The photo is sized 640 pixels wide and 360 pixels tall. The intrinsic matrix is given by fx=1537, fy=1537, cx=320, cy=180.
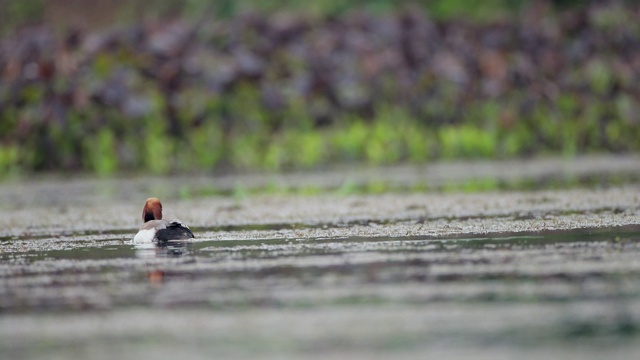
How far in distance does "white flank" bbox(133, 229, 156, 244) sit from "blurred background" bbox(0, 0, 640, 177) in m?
7.66

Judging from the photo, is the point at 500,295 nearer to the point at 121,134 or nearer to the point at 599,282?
the point at 599,282

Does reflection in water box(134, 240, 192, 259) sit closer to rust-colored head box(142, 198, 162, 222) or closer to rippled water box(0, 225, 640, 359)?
rippled water box(0, 225, 640, 359)

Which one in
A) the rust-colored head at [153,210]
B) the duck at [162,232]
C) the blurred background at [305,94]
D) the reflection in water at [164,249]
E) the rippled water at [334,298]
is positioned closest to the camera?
the rippled water at [334,298]

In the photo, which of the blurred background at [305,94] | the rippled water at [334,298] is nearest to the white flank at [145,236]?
the rippled water at [334,298]

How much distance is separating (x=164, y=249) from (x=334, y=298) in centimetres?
260

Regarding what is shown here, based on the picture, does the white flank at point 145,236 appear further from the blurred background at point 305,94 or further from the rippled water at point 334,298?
the blurred background at point 305,94

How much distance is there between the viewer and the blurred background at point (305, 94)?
16.8m

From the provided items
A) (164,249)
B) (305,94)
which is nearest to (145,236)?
(164,249)

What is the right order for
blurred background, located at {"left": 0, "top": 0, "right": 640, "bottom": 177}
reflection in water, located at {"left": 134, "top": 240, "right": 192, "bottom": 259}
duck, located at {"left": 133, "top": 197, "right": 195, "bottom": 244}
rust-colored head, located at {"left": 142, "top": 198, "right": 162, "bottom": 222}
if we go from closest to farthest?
reflection in water, located at {"left": 134, "top": 240, "right": 192, "bottom": 259} → duck, located at {"left": 133, "top": 197, "right": 195, "bottom": 244} → rust-colored head, located at {"left": 142, "top": 198, "right": 162, "bottom": 222} → blurred background, located at {"left": 0, "top": 0, "right": 640, "bottom": 177}

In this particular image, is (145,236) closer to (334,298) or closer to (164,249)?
(164,249)

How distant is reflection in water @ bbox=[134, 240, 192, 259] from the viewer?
814 cm

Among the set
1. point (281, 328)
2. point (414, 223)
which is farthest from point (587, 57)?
point (281, 328)

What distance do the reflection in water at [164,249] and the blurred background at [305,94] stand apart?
7.73 m

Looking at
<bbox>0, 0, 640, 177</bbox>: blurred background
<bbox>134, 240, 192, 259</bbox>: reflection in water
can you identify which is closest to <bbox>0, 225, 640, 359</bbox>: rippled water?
<bbox>134, 240, 192, 259</bbox>: reflection in water
